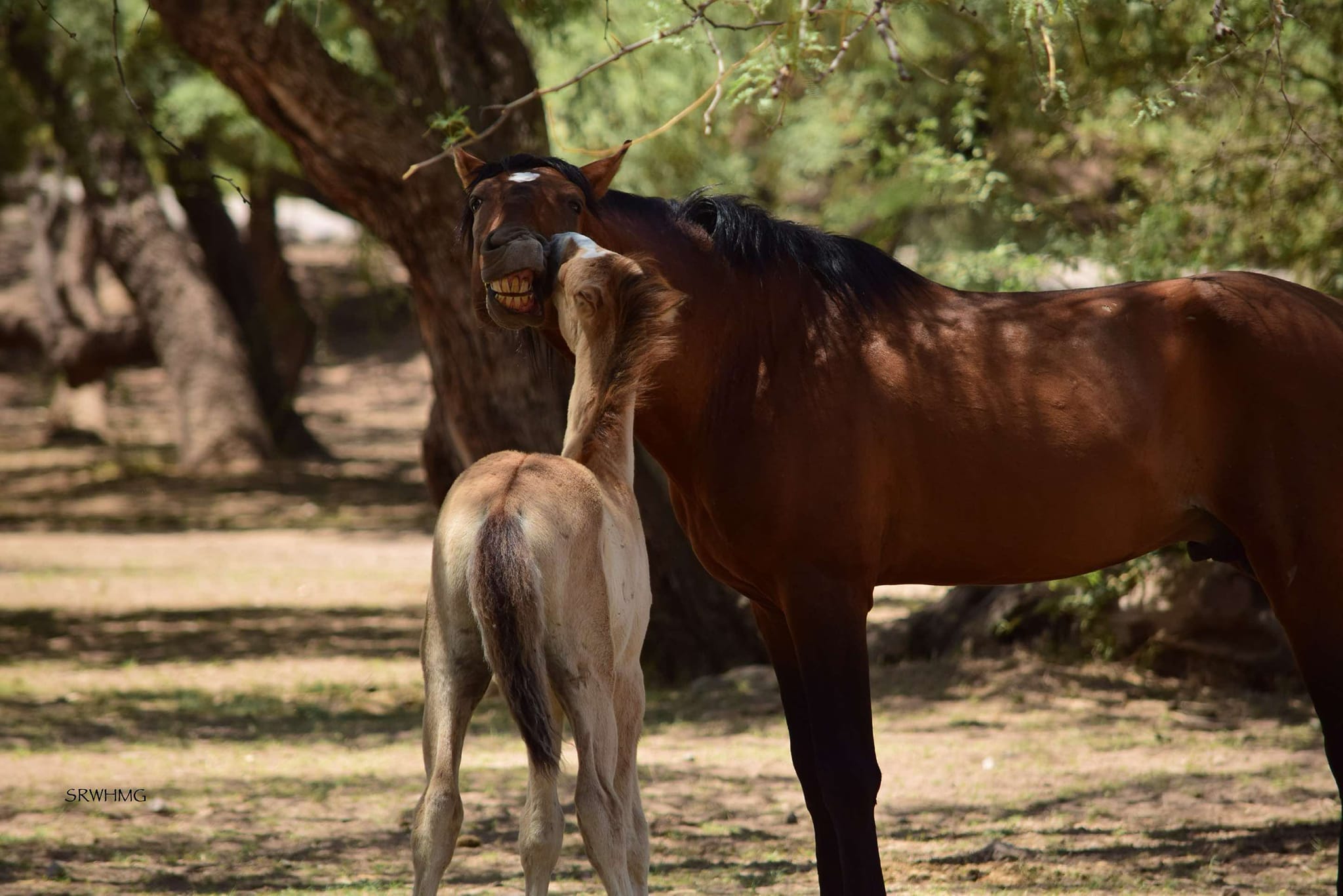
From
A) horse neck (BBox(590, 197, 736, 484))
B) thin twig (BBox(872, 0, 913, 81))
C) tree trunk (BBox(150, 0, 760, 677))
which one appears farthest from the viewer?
tree trunk (BBox(150, 0, 760, 677))

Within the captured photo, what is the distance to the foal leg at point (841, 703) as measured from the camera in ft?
14.1

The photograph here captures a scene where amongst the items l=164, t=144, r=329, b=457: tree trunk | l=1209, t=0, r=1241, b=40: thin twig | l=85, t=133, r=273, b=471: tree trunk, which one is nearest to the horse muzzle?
l=1209, t=0, r=1241, b=40: thin twig

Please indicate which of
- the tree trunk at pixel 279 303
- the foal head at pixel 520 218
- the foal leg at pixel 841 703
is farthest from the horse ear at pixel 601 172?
the tree trunk at pixel 279 303

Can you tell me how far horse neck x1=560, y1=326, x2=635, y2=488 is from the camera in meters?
4.15

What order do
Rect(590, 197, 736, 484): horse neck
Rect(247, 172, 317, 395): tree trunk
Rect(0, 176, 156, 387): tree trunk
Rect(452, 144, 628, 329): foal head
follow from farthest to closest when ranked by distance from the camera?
Rect(247, 172, 317, 395): tree trunk, Rect(0, 176, 156, 387): tree trunk, Rect(590, 197, 736, 484): horse neck, Rect(452, 144, 628, 329): foal head

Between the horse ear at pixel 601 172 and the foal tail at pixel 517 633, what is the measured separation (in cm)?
136

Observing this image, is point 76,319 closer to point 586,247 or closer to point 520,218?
point 520,218

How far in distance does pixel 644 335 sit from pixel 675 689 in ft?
17.5

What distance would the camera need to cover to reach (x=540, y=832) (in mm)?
3625

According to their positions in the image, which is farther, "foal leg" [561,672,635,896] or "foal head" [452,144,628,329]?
"foal head" [452,144,628,329]

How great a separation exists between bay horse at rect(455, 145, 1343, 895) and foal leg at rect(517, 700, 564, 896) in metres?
1.01

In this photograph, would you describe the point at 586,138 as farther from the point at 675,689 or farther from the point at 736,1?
the point at 736,1

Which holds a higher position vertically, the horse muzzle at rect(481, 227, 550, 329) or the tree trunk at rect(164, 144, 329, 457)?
the tree trunk at rect(164, 144, 329, 457)

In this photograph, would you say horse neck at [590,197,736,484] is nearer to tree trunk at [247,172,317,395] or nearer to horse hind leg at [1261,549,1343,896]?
Answer: horse hind leg at [1261,549,1343,896]
